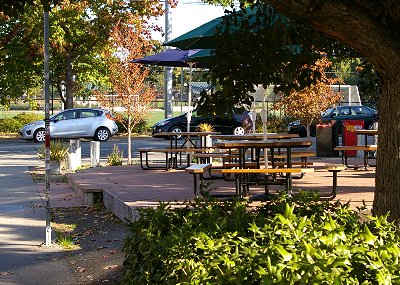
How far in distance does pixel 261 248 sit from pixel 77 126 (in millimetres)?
32386

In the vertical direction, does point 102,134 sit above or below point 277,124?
below

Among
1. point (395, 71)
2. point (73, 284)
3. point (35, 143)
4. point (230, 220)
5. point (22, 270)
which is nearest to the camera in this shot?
Result: point (230, 220)

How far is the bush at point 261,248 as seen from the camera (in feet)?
13.3

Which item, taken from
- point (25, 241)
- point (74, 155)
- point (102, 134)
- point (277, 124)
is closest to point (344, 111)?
point (277, 124)

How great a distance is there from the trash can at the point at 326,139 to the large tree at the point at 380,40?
16838mm

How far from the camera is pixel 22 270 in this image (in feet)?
29.5

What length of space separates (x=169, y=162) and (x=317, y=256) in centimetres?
1490

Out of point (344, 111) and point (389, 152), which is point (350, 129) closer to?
point (344, 111)

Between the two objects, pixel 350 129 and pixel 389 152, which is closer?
pixel 389 152

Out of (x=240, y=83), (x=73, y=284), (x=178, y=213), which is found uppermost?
(x=240, y=83)

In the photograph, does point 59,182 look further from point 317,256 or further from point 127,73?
point 317,256

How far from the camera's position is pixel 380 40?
20.0ft

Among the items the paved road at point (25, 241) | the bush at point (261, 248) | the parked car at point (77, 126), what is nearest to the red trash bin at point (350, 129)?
the paved road at point (25, 241)

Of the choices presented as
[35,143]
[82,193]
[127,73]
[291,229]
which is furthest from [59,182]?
[35,143]
